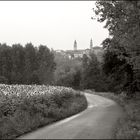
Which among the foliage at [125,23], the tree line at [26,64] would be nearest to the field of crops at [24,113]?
the foliage at [125,23]

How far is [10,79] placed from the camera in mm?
99562

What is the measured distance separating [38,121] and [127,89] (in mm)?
24333

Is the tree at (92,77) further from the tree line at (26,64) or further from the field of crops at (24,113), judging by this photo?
the field of crops at (24,113)

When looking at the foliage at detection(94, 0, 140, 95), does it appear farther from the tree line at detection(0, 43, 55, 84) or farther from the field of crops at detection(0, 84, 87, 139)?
the tree line at detection(0, 43, 55, 84)

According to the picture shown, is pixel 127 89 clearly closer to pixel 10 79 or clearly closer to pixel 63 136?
pixel 63 136

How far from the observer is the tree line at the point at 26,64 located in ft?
330

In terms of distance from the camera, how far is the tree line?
3964 inches

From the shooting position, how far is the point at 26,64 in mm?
107812

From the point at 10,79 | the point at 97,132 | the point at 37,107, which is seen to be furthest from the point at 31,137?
the point at 10,79

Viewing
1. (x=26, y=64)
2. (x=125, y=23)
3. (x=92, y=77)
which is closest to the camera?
(x=125, y=23)

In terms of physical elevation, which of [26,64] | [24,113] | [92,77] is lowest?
[92,77]

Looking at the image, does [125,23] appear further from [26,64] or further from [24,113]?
[26,64]

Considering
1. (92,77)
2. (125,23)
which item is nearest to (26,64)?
(92,77)

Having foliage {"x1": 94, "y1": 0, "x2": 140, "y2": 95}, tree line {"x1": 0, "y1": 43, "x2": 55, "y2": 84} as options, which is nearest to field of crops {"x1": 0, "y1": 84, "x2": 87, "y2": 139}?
foliage {"x1": 94, "y1": 0, "x2": 140, "y2": 95}
